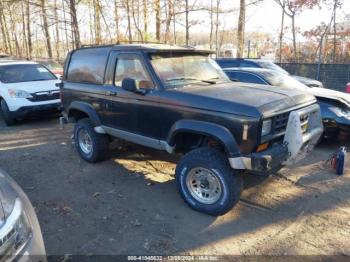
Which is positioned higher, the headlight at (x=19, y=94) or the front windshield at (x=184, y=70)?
the front windshield at (x=184, y=70)

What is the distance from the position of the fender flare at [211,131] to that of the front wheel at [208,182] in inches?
10.4

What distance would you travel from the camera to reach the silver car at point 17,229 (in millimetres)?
2062

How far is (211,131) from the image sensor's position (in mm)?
3676

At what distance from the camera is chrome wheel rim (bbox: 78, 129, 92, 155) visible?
5770 mm

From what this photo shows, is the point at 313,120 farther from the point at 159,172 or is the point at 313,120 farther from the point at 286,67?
the point at 286,67

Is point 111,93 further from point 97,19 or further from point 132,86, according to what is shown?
point 97,19

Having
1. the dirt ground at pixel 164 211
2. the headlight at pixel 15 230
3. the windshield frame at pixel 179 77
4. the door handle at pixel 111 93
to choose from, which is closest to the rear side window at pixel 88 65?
the door handle at pixel 111 93

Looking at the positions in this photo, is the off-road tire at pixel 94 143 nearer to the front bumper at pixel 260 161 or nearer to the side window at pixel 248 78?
the front bumper at pixel 260 161

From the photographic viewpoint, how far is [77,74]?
5.82 m

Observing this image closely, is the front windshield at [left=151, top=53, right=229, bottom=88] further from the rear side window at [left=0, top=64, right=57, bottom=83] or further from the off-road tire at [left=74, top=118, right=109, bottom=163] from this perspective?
the rear side window at [left=0, top=64, right=57, bottom=83]

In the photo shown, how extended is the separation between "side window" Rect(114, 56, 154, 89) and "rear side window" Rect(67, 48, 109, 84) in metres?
0.37

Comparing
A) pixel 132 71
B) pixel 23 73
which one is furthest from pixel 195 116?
pixel 23 73

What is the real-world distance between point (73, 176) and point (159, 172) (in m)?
1.39

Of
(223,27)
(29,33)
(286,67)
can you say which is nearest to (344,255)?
(286,67)
